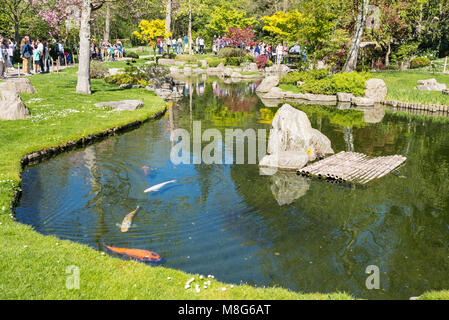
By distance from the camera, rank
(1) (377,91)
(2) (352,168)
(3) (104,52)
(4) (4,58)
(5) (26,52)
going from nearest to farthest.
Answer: (2) (352,168), (4) (4,58), (5) (26,52), (1) (377,91), (3) (104,52)

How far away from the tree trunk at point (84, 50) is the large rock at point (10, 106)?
5.82 metres

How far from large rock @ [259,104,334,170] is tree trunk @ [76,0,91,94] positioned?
12.1 metres

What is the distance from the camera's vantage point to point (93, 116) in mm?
17703

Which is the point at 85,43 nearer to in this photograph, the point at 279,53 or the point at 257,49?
the point at 279,53

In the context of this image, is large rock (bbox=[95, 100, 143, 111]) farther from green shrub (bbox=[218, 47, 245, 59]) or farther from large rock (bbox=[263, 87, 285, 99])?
green shrub (bbox=[218, 47, 245, 59])

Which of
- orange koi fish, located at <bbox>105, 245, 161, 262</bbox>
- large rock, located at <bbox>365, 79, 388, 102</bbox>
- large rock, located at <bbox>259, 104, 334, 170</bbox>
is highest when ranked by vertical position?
large rock, located at <bbox>365, 79, 388, 102</bbox>

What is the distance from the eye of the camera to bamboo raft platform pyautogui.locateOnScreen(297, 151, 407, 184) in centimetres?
1203

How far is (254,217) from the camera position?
960 cm

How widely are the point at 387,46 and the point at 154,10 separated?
33.8 metres

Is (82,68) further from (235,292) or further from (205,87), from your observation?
(235,292)

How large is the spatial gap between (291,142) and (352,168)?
7.77 ft

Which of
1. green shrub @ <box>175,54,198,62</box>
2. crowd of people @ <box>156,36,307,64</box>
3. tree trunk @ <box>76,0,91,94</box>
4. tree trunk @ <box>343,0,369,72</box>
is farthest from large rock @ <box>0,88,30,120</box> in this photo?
crowd of people @ <box>156,36,307,64</box>

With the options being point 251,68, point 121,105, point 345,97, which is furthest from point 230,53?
point 121,105
